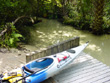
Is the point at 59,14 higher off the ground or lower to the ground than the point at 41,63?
higher

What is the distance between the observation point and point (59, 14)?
16547mm

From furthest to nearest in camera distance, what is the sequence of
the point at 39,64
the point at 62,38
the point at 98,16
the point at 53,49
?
the point at 62,38 < the point at 98,16 < the point at 53,49 < the point at 39,64

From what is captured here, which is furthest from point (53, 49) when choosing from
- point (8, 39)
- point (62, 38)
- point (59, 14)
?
point (59, 14)

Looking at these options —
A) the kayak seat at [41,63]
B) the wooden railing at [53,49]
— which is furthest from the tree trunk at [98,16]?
the kayak seat at [41,63]

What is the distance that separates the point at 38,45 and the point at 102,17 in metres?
5.73

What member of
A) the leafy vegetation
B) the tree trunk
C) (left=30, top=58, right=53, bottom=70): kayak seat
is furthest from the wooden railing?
the tree trunk

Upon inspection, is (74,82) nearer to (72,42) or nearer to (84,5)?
(72,42)

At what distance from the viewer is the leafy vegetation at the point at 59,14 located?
31.0 ft

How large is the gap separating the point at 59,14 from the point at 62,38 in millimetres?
5270

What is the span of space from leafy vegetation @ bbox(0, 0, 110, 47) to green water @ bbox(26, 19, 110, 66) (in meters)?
0.84

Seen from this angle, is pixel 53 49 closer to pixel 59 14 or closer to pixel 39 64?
pixel 39 64

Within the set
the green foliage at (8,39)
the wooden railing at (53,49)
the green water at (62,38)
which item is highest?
the wooden railing at (53,49)

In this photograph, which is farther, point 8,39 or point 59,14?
point 59,14

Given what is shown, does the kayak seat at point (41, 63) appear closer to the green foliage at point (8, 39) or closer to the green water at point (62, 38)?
the green foliage at point (8, 39)
